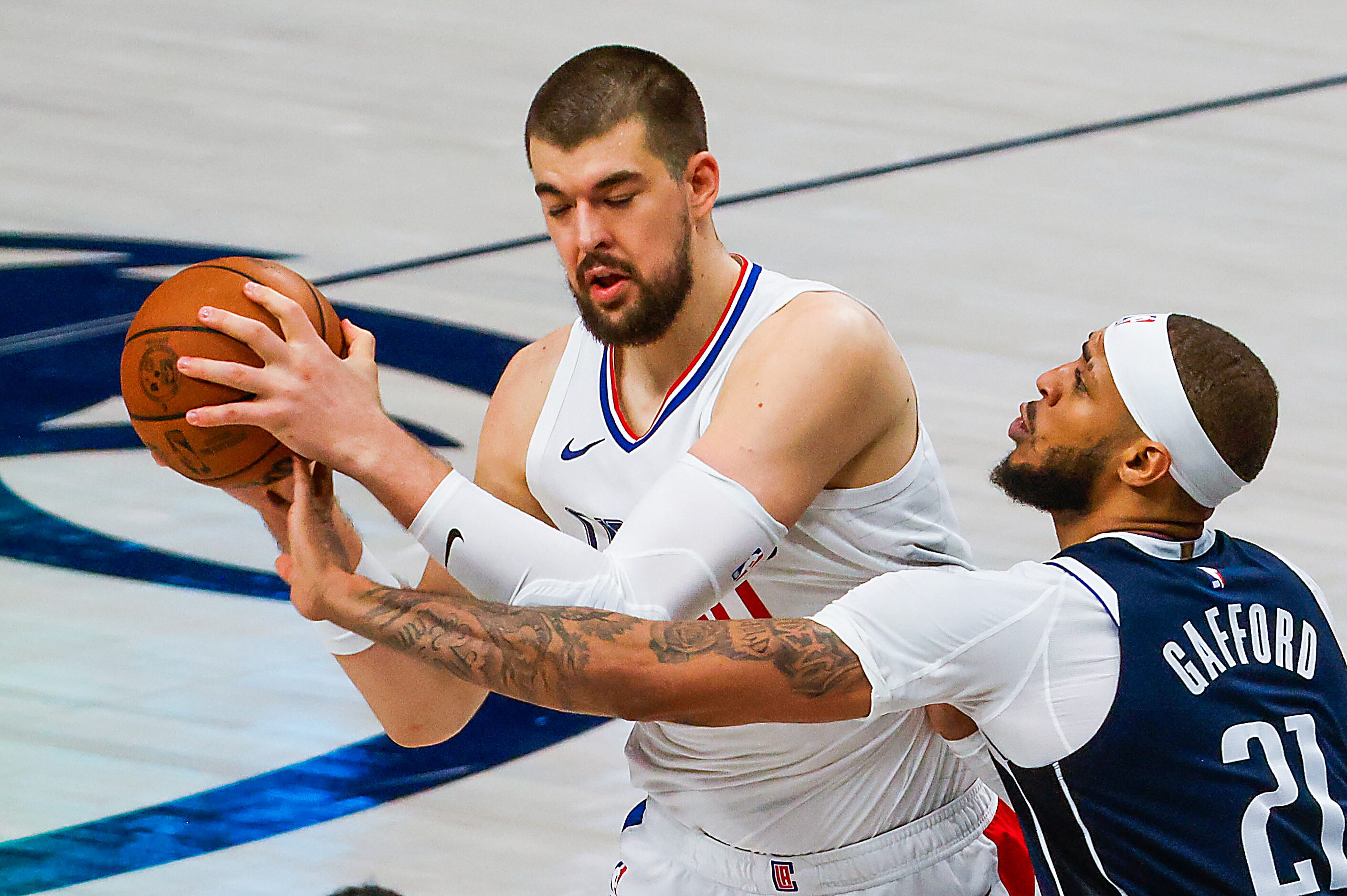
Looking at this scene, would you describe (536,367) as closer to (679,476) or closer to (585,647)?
(679,476)

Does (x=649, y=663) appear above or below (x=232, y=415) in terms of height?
below

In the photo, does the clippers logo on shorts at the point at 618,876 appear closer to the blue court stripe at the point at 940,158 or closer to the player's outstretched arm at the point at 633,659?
the player's outstretched arm at the point at 633,659

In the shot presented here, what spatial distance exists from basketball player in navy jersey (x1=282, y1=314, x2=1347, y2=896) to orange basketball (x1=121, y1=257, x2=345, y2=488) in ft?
0.47

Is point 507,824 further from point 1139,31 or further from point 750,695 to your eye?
point 1139,31

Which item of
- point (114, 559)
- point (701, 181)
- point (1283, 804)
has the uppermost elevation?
point (114, 559)

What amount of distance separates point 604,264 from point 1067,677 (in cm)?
93

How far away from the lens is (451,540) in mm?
2482

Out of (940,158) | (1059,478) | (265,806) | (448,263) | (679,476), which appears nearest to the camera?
(679,476)

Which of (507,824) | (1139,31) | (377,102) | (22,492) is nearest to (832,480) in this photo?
(507,824)

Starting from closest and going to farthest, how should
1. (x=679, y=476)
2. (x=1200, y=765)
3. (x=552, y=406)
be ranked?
(x=1200, y=765) → (x=679, y=476) → (x=552, y=406)

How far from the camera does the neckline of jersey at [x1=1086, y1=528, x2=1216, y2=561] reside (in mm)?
2508

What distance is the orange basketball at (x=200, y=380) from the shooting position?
2.55 m

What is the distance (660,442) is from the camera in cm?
281

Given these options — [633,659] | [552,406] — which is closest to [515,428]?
[552,406]
